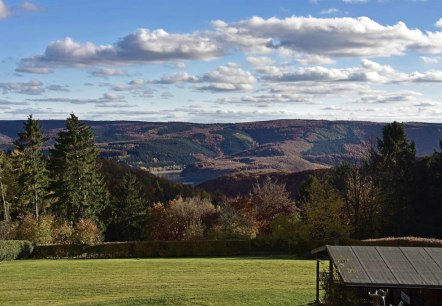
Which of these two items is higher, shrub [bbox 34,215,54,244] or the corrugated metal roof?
the corrugated metal roof

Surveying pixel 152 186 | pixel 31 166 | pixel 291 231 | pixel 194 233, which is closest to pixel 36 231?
pixel 31 166

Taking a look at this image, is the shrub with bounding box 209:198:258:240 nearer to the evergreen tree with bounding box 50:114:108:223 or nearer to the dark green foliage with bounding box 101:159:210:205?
the evergreen tree with bounding box 50:114:108:223

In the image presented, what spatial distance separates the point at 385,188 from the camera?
6650 cm

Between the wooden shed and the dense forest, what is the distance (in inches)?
1387

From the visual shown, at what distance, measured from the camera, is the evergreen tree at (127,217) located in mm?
79938

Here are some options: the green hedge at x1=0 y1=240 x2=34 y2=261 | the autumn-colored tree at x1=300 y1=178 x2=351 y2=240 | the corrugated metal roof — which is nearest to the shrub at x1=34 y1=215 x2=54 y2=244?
the green hedge at x1=0 y1=240 x2=34 y2=261

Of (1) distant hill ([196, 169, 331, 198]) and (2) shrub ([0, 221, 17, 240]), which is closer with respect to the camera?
(2) shrub ([0, 221, 17, 240])

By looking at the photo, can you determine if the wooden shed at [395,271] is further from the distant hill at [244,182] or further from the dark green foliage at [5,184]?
the distant hill at [244,182]

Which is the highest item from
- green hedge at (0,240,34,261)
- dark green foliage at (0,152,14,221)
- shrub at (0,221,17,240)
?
dark green foliage at (0,152,14,221)

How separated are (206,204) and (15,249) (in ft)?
112

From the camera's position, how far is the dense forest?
6122cm

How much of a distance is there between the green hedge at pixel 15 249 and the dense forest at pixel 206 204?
344cm

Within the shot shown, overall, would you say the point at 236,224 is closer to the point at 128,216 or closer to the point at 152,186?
the point at 128,216

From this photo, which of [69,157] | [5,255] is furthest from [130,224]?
[5,255]
